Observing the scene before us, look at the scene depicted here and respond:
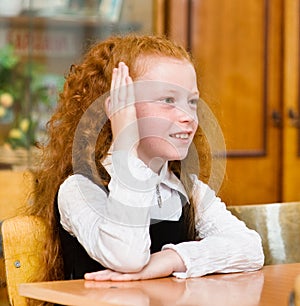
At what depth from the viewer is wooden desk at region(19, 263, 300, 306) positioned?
5.05ft

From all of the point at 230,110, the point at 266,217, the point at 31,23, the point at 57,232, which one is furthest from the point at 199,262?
the point at 230,110

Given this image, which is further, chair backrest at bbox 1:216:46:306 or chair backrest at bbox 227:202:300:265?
chair backrest at bbox 227:202:300:265

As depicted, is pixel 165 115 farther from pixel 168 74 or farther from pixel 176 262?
pixel 176 262

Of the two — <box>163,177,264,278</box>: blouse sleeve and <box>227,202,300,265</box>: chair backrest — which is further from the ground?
<box>163,177,264,278</box>: blouse sleeve

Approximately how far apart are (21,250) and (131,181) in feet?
0.95

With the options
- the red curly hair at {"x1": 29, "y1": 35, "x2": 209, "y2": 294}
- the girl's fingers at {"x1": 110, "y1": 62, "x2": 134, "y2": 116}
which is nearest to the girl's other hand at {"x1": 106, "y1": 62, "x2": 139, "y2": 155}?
the girl's fingers at {"x1": 110, "y1": 62, "x2": 134, "y2": 116}

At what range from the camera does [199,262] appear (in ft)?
6.01

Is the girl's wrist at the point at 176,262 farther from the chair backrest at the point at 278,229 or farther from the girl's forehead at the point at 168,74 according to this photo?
the chair backrest at the point at 278,229

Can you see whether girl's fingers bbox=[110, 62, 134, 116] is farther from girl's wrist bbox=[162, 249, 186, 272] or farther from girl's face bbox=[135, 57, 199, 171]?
girl's wrist bbox=[162, 249, 186, 272]

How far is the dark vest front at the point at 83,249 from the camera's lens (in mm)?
1904

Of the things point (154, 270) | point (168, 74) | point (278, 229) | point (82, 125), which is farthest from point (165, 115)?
point (278, 229)

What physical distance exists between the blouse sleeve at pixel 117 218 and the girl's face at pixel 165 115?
8 centimetres

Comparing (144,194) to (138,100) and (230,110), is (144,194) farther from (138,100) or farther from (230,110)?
(230,110)

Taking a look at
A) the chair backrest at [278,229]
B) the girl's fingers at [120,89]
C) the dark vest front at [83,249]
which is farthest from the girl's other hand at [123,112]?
the chair backrest at [278,229]
